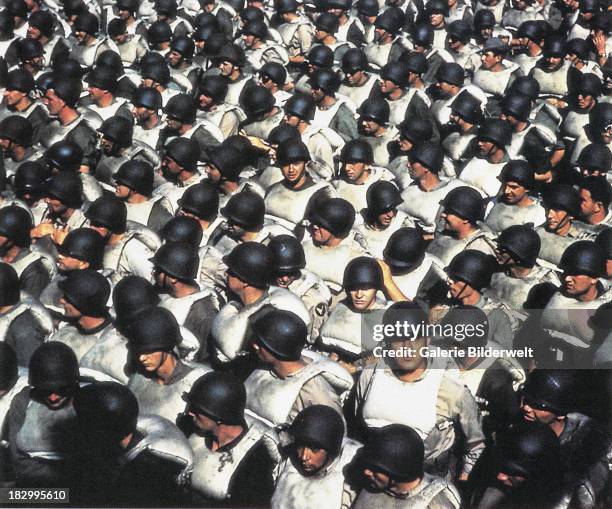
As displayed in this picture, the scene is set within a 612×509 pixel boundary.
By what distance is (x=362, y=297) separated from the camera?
6168 mm

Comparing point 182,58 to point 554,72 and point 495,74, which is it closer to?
point 495,74

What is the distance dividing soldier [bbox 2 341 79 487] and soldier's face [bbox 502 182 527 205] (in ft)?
17.9

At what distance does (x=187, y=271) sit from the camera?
6309 mm

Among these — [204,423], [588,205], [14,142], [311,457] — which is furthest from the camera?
[14,142]

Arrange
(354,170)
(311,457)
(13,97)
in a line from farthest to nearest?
1. (13,97)
2. (354,170)
3. (311,457)

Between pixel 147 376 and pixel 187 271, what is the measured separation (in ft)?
3.79

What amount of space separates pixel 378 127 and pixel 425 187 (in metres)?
1.87

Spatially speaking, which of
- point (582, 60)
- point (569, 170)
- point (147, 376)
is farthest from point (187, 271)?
point (582, 60)

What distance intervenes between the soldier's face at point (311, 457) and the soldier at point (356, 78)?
26.7 ft

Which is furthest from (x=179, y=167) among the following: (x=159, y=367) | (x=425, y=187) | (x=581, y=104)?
(x=581, y=104)

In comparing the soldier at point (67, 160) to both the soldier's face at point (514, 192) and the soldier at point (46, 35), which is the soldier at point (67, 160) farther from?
the soldier at point (46, 35)

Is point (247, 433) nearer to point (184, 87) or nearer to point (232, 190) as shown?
point (232, 190)

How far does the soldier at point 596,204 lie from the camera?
797cm

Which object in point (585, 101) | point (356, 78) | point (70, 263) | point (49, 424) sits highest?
point (585, 101)
